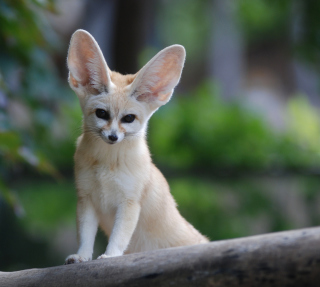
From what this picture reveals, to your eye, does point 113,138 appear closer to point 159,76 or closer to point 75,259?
point 159,76

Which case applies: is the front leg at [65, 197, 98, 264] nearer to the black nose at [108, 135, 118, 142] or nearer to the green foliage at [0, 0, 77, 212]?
the black nose at [108, 135, 118, 142]

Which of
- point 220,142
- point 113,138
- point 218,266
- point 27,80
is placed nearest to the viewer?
point 218,266

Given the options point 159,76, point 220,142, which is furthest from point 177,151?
point 159,76

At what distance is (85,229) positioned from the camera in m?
2.81

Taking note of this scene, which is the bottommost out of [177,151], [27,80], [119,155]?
[177,151]

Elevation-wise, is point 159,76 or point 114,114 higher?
point 159,76

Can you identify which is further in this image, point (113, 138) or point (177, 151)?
point (177, 151)

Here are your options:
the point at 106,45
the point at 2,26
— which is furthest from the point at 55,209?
the point at 106,45

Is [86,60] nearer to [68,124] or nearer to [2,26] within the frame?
[2,26]

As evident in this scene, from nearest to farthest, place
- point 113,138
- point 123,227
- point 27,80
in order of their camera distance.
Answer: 1. point 113,138
2. point 123,227
3. point 27,80

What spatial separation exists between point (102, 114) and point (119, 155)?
0.29 meters

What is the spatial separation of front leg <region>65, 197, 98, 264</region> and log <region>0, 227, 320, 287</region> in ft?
0.46

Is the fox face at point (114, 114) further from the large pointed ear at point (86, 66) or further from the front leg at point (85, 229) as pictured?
the front leg at point (85, 229)

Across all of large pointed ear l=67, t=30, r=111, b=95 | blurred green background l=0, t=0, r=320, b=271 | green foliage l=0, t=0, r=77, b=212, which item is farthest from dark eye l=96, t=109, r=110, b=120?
blurred green background l=0, t=0, r=320, b=271
